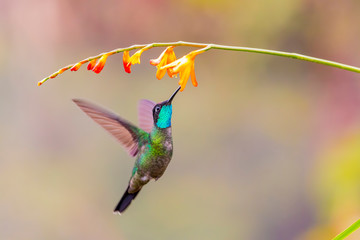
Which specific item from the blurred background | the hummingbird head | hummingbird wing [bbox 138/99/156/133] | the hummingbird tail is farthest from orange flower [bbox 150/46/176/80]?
the blurred background

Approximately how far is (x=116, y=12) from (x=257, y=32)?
86 cm

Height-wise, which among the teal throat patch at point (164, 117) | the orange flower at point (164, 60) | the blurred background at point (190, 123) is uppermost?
the orange flower at point (164, 60)

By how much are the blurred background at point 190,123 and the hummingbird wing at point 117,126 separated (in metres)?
1.74

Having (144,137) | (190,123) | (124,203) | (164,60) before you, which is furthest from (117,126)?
(190,123)

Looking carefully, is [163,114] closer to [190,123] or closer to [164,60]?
[164,60]

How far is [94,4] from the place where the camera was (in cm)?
315

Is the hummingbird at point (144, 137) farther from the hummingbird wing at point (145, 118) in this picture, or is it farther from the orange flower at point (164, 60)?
the orange flower at point (164, 60)

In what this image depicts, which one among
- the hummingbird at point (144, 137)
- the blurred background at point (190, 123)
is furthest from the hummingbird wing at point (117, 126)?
the blurred background at point (190, 123)

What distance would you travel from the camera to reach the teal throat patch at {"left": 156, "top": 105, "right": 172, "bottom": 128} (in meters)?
1.00

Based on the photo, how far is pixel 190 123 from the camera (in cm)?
305

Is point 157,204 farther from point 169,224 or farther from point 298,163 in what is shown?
point 298,163

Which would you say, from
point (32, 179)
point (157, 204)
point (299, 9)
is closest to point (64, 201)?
point (32, 179)

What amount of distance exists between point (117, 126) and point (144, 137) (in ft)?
0.30

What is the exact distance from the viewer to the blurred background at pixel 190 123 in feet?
9.87
